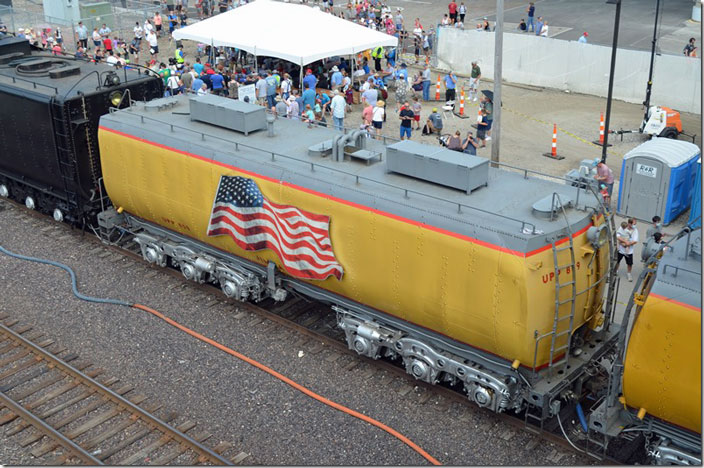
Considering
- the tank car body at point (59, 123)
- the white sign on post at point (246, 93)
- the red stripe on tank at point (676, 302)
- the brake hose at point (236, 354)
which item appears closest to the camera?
the red stripe on tank at point (676, 302)

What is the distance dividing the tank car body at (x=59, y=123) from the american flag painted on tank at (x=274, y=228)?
4343mm

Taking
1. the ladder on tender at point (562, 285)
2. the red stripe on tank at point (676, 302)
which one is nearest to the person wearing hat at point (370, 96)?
the ladder on tender at point (562, 285)

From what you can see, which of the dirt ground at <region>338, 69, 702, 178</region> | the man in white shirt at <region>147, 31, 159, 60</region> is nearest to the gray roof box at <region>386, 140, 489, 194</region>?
the dirt ground at <region>338, 69, 702, 178</region>

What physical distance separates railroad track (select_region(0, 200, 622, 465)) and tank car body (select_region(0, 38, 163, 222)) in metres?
1.82

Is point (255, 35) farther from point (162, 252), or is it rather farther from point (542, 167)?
point (162, 252)

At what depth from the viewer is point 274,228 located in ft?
45.3

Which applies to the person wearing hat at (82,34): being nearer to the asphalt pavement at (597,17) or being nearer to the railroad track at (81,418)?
the asphalt pavement at (597,17)

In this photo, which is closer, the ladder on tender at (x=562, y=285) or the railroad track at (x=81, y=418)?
the ladder on tender at (x=562, y=285)

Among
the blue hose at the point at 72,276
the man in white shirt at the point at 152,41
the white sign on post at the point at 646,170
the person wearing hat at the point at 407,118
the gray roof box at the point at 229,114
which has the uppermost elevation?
the gray roof box at the point at 229,114

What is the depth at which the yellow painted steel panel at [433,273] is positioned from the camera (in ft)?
35.5

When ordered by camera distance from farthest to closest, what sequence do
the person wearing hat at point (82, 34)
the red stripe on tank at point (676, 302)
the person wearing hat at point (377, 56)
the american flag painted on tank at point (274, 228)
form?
1. the person wearing hat at point (82, 34)
2. the person wearing hat at point (377, 56)
3. the american flag painted on tank at point (274, 228)
4. the red stripe on tank at point (676, 302)

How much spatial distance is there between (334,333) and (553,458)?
4.88 metres

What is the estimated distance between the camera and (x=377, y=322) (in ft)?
43.1

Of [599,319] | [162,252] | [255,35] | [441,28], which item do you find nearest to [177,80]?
[255,35]
